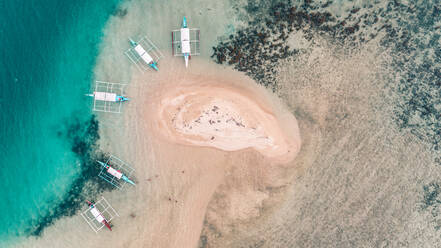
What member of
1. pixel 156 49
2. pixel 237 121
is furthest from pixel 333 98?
pixel 156 49

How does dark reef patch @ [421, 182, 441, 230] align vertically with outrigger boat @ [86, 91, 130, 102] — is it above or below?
below

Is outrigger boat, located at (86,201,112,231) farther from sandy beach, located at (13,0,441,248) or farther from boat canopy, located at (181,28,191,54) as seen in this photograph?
boat canopy, located at (181,28,191,54)

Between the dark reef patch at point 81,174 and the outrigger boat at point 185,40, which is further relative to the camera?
the dark reef patch at point 81,174

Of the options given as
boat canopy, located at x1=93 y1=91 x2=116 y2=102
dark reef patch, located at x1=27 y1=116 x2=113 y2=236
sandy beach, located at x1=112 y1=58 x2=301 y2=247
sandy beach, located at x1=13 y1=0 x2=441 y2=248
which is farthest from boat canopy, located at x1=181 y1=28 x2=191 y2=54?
dark reef patch, located at x1=27 y1=116 x2=113 y2=236

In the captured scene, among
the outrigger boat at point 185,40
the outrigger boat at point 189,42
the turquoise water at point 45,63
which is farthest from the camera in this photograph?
the turquoise water at point 45,63

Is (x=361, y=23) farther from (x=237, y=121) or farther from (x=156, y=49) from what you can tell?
(x=156, y=49)

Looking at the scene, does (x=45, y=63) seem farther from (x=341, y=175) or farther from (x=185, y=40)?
(x=341, y=175)

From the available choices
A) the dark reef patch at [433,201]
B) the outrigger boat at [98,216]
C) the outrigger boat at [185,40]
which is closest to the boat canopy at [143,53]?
the outrigger boat at [185,40]

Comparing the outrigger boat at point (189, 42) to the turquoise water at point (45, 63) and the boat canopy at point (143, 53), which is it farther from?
the turquoise water at point (45, 63)
